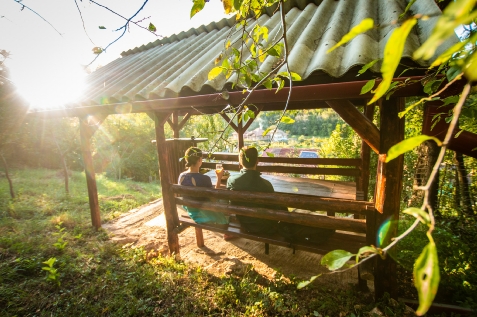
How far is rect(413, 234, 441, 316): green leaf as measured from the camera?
14.6 inches

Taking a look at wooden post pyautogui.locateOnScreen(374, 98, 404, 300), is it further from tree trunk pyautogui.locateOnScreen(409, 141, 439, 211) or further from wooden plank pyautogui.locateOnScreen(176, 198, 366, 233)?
tree trunk pyautogui.locateOnScreen(409, 141, 439, 211)

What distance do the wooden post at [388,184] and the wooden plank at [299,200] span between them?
155 millimetres

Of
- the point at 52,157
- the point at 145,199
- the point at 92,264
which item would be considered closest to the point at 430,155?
the point at 92,264

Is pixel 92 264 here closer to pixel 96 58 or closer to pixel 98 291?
pixel 98 291

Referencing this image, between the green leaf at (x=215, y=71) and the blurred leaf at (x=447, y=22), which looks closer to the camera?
the blurred leaf at (x=447, y=22)

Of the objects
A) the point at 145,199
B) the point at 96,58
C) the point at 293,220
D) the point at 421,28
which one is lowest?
the point at 145,199

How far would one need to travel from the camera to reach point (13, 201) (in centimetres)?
705

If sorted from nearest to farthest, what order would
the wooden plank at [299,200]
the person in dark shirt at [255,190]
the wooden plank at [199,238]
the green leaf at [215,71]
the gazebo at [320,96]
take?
the green leaf at [215,71] < the gazebo at [320,96] < the wooden plank at [299,200] < the person in dark shirt at [255,190] < the wooden plank at [199,238]

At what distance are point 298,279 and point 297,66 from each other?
2567mm

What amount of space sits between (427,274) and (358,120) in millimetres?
2008

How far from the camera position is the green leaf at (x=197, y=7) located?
3.27 ft

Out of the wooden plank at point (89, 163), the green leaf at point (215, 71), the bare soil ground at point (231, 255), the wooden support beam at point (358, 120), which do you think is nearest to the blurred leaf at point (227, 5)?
the green leaf at point (215, 71)

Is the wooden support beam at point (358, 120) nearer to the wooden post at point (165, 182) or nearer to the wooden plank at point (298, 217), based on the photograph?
the wooden plank at point (298, 217)

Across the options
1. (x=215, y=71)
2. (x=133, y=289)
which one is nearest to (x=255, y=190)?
(x=215, y=71)
